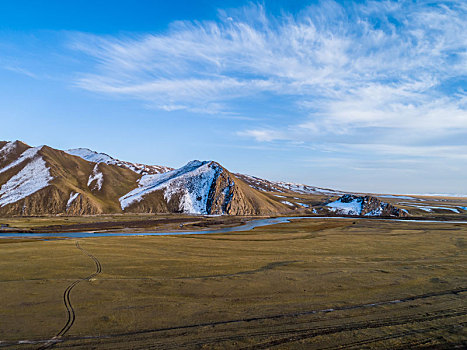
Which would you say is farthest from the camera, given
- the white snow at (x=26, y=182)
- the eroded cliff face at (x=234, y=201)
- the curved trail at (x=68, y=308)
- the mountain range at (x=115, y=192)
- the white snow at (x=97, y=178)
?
the white snow at (x=97, y=178)

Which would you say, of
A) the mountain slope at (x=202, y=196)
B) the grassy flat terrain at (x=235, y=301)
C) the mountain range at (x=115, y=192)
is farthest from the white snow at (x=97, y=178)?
the grassy flat terrain at (x=235, y=301)

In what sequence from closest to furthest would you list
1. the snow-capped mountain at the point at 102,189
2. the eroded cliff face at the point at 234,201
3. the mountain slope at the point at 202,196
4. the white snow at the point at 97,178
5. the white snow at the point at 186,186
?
the snow-capped mountain at the point at 102,189
the mountain slope at the point at 202,196
the eroded cliff face at the point at 234,201
the white snow at the point at 186,186
the white snow at the point at 97,178

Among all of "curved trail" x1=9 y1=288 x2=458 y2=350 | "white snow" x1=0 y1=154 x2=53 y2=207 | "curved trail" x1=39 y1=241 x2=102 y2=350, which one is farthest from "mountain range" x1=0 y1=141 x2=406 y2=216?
"curved trail" x1=9 y1=288 x2=458 y2=350

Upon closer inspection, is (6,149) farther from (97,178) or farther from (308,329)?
(308,329)

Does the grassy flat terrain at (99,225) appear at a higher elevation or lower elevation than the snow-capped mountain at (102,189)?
lower

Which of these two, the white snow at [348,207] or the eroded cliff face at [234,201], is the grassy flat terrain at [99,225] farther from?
the white snow at [348,207]

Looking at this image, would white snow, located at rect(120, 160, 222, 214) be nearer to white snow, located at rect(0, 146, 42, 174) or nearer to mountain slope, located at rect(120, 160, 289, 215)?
mountain slope, located at rect(120, 160, 289, 215)

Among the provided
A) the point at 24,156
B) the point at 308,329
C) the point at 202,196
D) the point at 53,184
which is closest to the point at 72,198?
the point at 53,184
